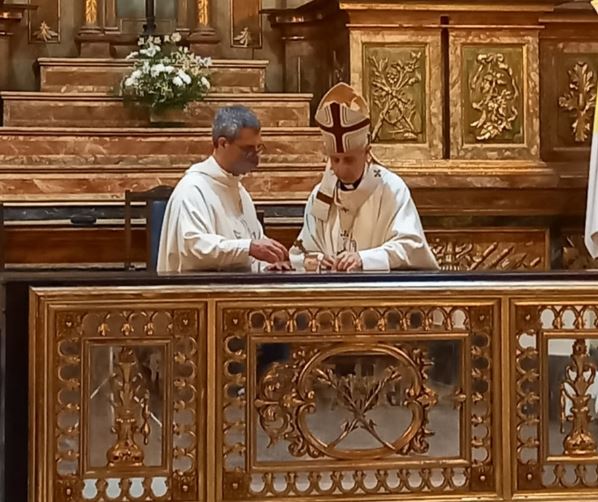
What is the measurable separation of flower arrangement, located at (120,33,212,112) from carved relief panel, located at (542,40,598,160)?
256cm

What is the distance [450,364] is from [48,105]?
16.2ft

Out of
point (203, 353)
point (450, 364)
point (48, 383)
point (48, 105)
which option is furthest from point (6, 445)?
point (48, 105)

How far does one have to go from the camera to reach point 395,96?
27.2 ft

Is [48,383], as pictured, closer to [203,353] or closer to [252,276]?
[203,353]

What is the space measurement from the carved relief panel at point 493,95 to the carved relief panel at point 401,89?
0.15 m

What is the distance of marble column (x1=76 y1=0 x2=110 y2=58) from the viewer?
9.02 metres

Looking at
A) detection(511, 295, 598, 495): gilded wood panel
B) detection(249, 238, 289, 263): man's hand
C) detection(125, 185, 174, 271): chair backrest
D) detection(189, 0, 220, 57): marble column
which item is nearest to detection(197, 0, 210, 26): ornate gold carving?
detection(189, 0, 220, 57): marble column

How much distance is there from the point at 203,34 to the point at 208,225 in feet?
14.9

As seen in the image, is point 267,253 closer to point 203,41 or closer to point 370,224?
point 370,224

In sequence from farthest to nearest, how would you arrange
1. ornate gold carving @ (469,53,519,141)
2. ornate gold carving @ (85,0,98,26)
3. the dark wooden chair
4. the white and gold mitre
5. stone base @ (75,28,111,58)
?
ornate gold carving @ (85,0,98,26)
stone base @ (75,28,111,58)
ornate gold carving @ (469,53,519,141)
the dark wooden chair
the white and gold mitre

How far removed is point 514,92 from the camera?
27.7 ft

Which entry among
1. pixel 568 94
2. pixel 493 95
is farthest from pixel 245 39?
pixel 568 94

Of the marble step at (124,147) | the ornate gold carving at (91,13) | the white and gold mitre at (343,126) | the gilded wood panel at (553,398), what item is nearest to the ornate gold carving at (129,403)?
the gilded wood panel at (553,398)

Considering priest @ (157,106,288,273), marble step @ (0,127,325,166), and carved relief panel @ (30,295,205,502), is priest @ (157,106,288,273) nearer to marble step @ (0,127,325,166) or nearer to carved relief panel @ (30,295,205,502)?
carved relief panel @ (30,295,205,502)
